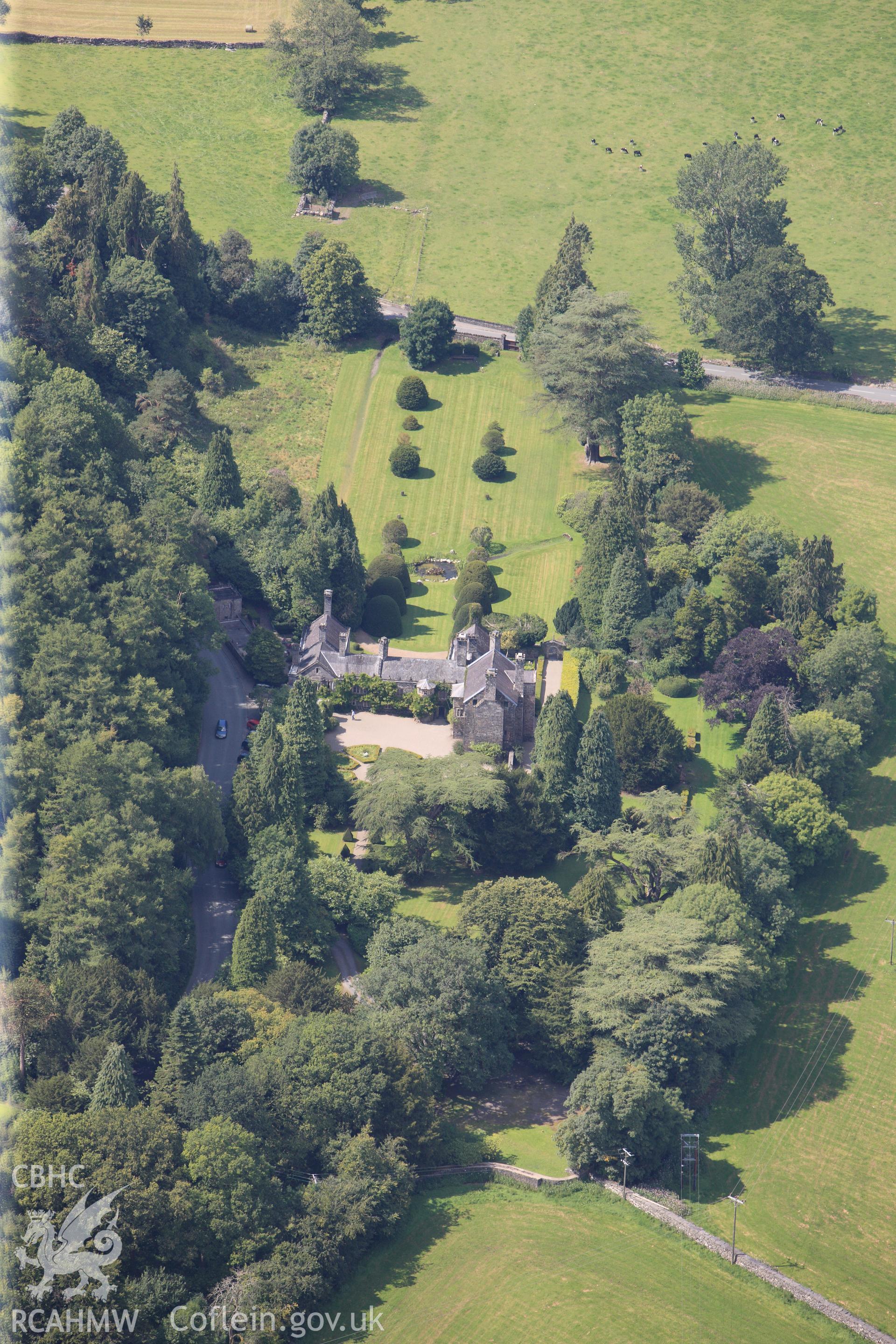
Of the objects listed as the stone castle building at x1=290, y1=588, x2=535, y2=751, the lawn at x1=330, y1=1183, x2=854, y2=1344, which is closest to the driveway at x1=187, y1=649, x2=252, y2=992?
the stone castle building at x1=290, y1=588, x2=535, y2=751

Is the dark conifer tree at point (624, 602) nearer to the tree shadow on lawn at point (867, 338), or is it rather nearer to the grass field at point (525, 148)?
the grass field at point (525, 148)

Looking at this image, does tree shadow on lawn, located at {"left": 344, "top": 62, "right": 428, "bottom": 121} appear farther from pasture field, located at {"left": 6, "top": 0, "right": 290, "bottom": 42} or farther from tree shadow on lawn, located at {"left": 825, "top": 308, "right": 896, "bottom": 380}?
tree shadow on lawn, located at {"left": 825, "top": 308, "right": 896, "bottom": 380}

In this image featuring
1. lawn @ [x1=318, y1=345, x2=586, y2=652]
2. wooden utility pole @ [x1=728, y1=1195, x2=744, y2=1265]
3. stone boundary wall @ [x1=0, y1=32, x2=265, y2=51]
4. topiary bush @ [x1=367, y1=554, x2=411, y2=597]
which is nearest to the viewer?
wooden utility pole @ [x1=728, y1=1195, x2=744, y2=1265]

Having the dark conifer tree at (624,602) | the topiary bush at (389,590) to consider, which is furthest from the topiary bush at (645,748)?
the topiary bush at (389,590)

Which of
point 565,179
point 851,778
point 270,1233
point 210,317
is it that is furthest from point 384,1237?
point 565,179

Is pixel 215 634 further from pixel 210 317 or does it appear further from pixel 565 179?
pixel 565 179

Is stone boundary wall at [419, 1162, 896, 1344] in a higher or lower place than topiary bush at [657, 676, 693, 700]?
lower

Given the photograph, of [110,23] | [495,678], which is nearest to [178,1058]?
[495,678]
